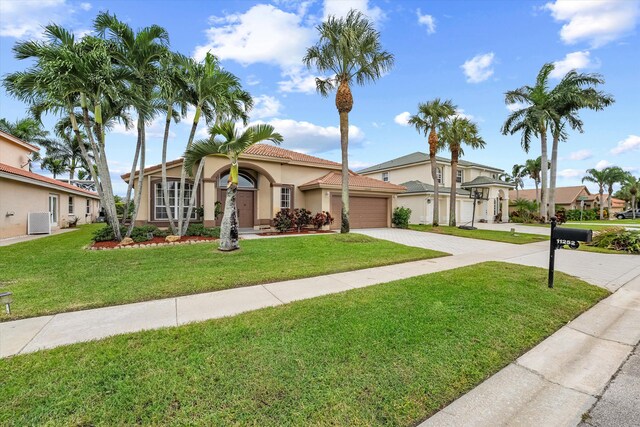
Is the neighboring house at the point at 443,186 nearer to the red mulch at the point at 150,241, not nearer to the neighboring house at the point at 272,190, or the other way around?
the neighboring house at the point at 272,190

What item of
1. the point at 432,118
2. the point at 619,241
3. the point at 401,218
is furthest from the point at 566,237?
the point at 432,118

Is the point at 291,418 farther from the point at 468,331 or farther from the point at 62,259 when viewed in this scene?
the point at 62,259

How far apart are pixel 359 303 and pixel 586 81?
30286mm

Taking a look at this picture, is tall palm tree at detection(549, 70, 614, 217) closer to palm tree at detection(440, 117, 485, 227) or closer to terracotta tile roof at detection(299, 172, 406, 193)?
palm tree at detection(440, 117, 485, 227)

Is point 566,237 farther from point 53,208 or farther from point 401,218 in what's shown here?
point 53,208

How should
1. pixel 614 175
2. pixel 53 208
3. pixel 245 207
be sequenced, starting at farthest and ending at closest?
pixel 614 175 < pixel 53 208 < pixel 245 207

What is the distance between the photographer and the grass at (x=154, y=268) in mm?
4973

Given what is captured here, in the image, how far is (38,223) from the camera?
15.2 meters

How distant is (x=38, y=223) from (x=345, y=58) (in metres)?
18.1

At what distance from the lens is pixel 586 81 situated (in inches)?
905

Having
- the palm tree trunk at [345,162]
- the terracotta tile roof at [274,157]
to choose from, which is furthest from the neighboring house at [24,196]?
the palm tree trunk at [345,162]

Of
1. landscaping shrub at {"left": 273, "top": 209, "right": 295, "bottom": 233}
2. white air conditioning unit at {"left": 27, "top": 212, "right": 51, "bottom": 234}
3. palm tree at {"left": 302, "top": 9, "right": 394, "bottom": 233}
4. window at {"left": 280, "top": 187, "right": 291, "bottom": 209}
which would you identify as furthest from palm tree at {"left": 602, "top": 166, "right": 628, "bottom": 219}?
white air conditioning unit at {"left": 27, "top": 212, "right": 51, "bottom": 234}

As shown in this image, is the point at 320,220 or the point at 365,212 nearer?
the point at 320,220

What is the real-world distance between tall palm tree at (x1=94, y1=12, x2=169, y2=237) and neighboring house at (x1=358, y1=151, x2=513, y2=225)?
2162cm
